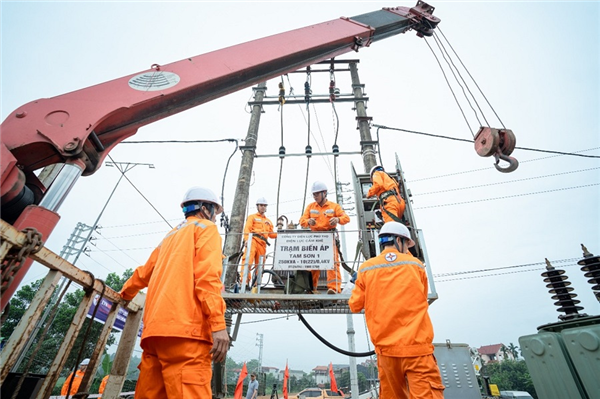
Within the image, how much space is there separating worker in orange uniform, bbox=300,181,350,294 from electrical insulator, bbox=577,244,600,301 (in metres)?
2.93

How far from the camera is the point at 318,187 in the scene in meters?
5.84

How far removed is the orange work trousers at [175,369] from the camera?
178cm

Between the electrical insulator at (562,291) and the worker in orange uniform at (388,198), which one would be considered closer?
the electrical insulator at (562,291)

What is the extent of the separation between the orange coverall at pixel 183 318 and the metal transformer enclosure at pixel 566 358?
2.39 metres

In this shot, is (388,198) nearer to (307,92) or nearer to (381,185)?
(381,185)

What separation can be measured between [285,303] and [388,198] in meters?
2.44

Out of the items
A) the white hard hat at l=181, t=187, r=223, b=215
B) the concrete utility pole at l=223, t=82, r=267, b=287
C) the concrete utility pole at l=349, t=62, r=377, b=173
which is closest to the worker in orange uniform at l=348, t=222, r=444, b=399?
the white hard hat at l=181, t=187, r=223, b=215

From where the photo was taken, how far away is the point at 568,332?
2.13 meters

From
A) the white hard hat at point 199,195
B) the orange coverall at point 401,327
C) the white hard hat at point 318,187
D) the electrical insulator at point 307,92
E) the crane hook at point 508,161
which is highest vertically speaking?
the electrical insulator at point 307,92

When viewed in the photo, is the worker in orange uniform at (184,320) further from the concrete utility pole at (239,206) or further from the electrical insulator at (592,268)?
the electrical insulator at (592,268)

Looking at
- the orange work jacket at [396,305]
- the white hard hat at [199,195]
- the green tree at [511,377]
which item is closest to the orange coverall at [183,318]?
the white hard hat at [199,195]

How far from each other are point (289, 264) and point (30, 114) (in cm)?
350

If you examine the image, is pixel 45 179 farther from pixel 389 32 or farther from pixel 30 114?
pixel 389 32

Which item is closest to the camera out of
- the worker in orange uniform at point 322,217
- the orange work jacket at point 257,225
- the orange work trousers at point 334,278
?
the orange work trousers at point 334,278
